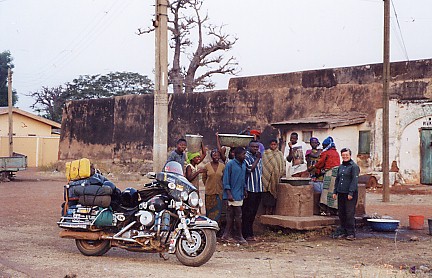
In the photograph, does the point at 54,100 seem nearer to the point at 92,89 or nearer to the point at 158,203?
the point at 92,89

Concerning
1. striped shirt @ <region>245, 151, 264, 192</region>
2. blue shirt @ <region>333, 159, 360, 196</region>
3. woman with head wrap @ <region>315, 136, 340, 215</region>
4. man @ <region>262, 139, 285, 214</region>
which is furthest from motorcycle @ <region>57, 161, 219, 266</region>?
woman with head wrap @ <region>315, 136, 340, 215</region>

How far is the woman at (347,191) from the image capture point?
32.0 ft

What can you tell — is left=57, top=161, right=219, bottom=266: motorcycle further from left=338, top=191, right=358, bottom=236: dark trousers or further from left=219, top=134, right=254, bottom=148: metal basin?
left=338, top=191, right=358, bottom=236: dark trousers

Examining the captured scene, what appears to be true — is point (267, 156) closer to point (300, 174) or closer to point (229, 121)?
point (300, 174)

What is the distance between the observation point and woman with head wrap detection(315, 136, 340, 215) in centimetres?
1052

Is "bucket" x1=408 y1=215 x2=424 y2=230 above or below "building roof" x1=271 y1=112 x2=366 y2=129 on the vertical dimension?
below

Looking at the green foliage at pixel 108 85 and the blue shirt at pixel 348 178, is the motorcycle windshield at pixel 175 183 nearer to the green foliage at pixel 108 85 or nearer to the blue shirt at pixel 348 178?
the blue shirt at pixel 348 178

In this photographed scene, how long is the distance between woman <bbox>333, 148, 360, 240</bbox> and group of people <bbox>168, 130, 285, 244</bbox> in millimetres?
1224

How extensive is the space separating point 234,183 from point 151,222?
6.36 ft

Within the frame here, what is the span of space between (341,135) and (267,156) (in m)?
9.57

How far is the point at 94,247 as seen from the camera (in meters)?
8.21

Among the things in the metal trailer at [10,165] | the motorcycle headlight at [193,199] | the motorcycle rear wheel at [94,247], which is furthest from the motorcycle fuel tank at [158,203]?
the metal trailer at [10,165]

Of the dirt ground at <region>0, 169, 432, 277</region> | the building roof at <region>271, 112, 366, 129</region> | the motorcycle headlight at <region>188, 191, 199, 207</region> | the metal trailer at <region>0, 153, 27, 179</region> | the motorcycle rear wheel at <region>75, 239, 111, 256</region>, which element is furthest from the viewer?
the metal trailer at <region>0, 153, 27, 179</region>

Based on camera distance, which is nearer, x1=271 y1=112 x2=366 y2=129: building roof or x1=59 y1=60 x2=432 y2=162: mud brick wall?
x1=271 y1=112 x2=366 y2=129: building roof
